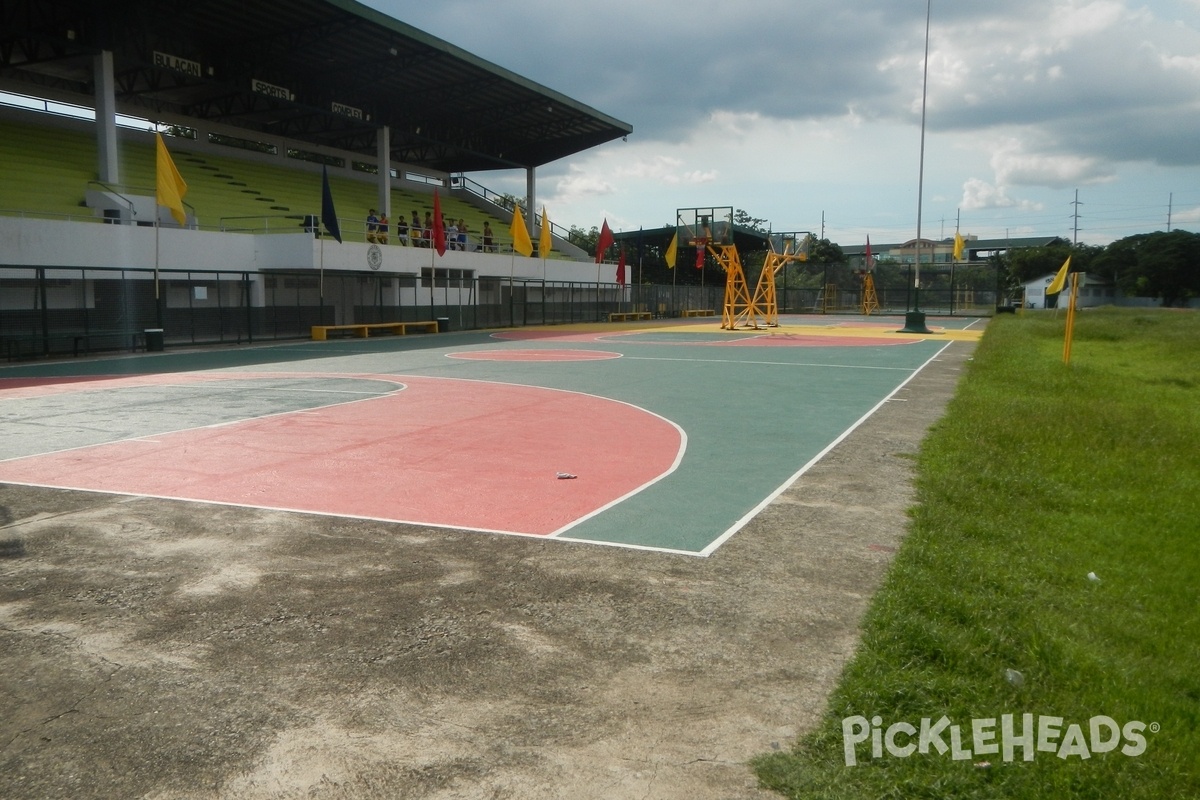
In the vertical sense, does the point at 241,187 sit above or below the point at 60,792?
above

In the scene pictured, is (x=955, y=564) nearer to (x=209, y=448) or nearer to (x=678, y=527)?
(x=678, y=527)

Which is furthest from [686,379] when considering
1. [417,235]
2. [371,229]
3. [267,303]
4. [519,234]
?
[417,235]

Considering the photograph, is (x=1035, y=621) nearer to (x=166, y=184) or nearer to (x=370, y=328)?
(x=166, y=184)

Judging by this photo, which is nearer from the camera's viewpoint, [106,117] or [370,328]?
[106,117]

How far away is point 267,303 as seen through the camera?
1307 inches

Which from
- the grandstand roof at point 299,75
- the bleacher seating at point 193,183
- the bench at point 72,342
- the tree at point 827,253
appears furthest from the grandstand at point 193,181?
the tree at point 827,253

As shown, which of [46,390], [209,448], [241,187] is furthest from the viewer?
[241,187]

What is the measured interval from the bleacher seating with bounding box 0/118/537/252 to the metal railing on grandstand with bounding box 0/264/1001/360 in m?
2.62

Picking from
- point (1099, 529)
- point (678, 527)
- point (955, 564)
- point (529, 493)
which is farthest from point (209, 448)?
point (1099, 529)

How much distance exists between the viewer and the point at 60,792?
3471mm

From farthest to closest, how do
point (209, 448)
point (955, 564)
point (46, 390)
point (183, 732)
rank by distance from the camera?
point (46, 390) < point (209, 448) < point (955, 564) < point (183, 732)

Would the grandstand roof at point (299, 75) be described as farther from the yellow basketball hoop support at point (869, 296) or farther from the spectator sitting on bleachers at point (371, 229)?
the yellow basketball hoop support at point (869, 296)

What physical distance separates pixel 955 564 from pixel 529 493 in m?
3.91

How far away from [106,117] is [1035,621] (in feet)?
112
